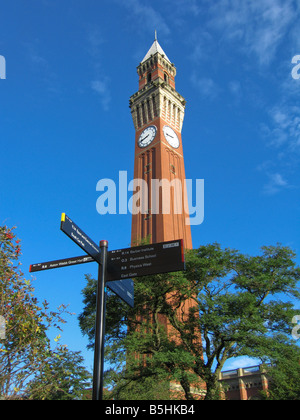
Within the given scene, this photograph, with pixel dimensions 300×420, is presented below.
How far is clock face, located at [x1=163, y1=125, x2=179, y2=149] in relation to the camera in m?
51.3

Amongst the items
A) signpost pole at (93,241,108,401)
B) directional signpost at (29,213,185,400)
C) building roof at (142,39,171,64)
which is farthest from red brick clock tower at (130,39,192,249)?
signpost pole at (93,241,108,401)

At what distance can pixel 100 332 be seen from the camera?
6.59 metres

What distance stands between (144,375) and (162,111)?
4066cm

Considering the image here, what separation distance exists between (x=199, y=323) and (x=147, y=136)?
119 ft

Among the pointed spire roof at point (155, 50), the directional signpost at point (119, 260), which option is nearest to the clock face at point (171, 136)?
the pointed spire roof at point (155, 50)

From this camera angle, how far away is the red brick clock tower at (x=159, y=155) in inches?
1737

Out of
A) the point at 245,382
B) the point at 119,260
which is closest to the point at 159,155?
the point at 245,382

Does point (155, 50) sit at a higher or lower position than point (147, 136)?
higher

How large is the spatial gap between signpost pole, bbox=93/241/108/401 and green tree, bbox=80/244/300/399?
39.4ft

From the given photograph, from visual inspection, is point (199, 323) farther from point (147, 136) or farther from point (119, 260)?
point (147, 136)

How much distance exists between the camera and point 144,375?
1906 cm

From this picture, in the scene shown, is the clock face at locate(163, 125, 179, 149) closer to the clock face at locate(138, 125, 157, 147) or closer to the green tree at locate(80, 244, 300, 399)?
the clock face at locate(138, 125, 157, 147)
